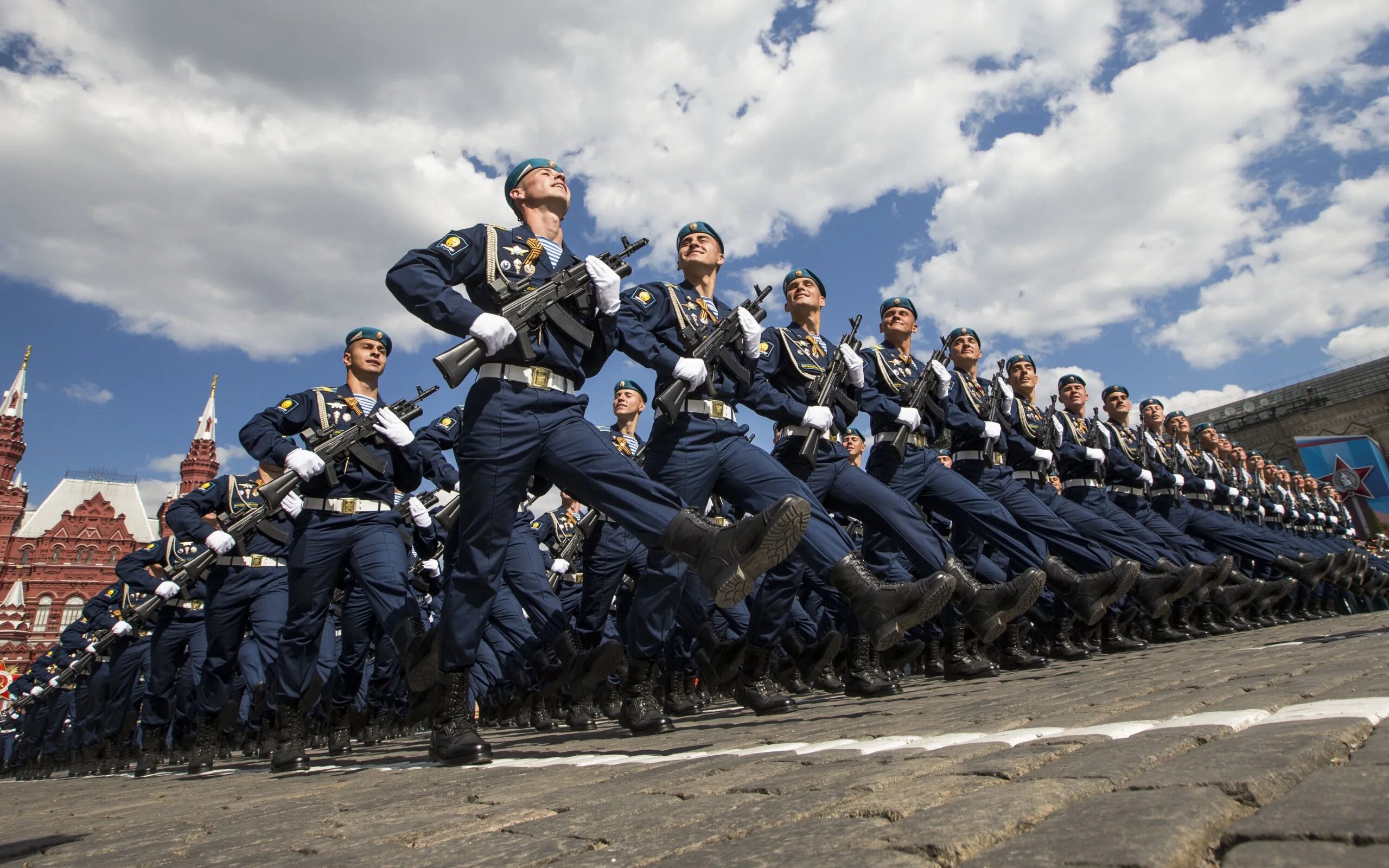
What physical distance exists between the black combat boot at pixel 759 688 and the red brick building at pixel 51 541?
2419 inches

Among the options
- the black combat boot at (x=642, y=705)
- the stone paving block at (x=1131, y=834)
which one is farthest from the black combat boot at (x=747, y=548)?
the stone paving block at (x=1131, y=834)

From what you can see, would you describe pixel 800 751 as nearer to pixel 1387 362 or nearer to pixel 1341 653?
pixel 1341 653

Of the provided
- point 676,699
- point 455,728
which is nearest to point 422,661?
point 455,728

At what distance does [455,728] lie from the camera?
3625mm

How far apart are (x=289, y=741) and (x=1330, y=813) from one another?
17.5 ft

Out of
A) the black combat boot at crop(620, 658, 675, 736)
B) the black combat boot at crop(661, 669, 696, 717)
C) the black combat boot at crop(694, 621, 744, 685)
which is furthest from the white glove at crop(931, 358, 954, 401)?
the black combat boot at crop(620, 658, 675, 736)

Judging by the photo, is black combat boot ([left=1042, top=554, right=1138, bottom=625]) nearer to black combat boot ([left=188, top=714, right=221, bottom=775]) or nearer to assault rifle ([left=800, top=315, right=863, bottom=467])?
assault rifle ([left=800, top=315, right=863, bottom=467])

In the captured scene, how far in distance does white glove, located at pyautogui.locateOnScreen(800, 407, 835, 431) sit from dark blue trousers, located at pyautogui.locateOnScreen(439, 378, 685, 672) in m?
1.91

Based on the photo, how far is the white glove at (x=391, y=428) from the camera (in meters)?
5.69

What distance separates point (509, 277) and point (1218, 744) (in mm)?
3208

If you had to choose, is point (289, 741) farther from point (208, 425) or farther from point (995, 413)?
point (208, 425)

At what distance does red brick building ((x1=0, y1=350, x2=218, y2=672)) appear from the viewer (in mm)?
55188

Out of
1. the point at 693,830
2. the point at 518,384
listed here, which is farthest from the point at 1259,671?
the point at 518,384

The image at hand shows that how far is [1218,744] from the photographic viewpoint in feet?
5.55
